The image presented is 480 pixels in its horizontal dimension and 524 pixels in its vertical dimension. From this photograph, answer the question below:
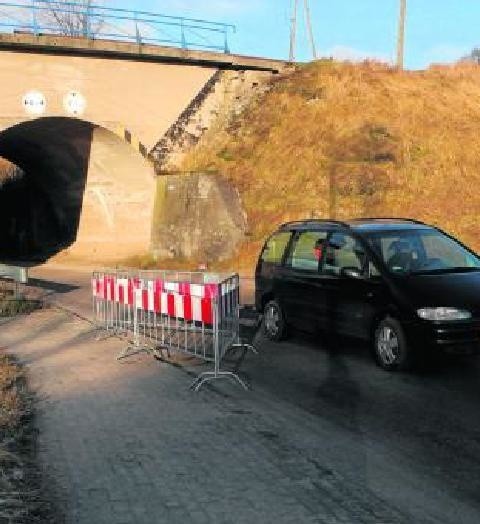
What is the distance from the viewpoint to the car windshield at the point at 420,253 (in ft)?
28.2

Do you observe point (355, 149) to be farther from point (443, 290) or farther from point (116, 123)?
point (443, 290)

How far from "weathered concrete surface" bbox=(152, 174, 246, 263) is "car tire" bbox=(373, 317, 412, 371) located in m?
15.8

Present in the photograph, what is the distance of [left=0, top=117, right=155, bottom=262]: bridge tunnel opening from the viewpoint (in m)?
26.8

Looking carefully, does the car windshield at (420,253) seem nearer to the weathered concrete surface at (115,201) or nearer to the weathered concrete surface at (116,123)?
the weathered concrete surface at (116,123)

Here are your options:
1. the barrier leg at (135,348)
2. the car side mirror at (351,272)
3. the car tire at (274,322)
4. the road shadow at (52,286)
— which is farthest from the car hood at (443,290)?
the road shadow at (52,286)

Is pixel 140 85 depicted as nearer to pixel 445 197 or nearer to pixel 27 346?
pixel 445 197

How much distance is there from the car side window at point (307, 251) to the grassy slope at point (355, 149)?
39.9 feet

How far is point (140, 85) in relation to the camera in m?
26.2

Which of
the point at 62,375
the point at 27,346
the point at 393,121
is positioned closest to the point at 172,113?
the point at 393,121

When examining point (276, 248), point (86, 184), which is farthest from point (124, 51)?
point (276, 248)

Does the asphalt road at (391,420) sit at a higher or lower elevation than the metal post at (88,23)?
lower

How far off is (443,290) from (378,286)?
776 mm

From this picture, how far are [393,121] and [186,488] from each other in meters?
24.5

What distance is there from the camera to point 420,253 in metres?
8.90
